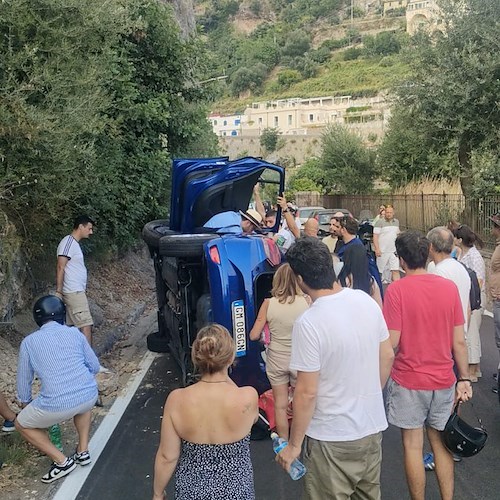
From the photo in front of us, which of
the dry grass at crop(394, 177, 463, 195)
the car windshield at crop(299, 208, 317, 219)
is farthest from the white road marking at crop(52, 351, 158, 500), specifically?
the dry grass at crop(394, 177, 463, 195)

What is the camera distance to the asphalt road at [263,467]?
445cm

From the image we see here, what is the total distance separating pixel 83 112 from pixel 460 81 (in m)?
13.5

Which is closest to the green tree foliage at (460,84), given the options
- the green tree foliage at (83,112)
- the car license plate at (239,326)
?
the green tree foliage at (83,112)

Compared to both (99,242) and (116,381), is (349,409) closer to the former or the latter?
(116,381)

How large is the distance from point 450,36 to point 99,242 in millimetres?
12703

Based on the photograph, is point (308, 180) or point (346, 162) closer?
point (346, 162)

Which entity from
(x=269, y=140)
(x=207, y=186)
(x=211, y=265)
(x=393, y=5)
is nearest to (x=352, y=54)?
(x=393, y=5)

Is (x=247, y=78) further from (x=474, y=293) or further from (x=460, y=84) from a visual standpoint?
(x=474, y=293)

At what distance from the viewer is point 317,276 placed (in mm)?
3102

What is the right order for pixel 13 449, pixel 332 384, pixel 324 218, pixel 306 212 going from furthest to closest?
pixel 306 212 → pixel 324 218 → pixel 13 449 → pixel 332 384

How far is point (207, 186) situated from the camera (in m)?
6.72

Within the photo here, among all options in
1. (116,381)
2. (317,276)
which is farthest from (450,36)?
(317,276)

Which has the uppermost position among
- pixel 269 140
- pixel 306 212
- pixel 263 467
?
pixel 269 140

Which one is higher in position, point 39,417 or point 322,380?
point 322,380
